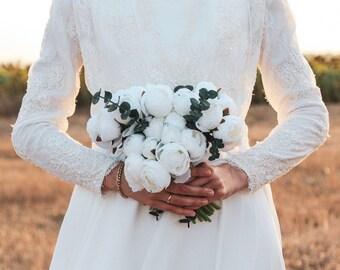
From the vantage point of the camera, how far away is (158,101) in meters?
2.27

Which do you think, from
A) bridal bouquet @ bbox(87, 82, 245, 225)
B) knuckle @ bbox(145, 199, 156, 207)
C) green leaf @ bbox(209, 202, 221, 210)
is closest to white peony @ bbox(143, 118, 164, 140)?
bridal bouquet @ bbox(87, 82, 245, 225)

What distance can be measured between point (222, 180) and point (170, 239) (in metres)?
0.24

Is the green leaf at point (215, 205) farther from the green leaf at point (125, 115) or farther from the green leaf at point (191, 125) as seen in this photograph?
the green leaf at point (125, 115)

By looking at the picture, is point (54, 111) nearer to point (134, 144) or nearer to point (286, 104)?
point (134, 144)

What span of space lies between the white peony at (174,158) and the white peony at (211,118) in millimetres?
101

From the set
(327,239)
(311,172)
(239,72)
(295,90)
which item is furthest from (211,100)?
(311,172)

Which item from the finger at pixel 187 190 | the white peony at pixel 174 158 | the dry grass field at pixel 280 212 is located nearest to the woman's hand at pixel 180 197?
the finger at pixel 187 190

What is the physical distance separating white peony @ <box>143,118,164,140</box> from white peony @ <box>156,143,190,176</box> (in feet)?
0.19

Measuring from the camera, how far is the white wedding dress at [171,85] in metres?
2.50

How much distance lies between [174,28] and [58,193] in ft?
20.9

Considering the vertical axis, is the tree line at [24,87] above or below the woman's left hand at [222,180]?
above

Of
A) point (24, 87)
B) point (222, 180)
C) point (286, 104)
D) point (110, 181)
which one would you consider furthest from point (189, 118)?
point (24, 87)

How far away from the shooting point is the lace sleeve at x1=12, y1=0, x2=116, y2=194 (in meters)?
2.62

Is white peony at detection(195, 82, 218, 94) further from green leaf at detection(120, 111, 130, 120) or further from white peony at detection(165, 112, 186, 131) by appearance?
green leaf at detection(120, 111, 130, 120)
